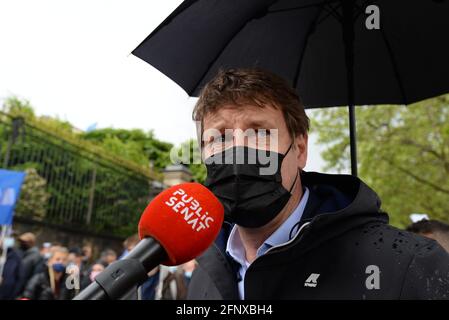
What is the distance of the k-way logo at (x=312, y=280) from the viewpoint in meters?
1.53

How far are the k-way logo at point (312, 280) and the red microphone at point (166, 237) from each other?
367mm

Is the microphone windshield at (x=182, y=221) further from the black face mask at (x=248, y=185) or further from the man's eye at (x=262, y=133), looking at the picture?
the man's eye at (x=262, y=133)

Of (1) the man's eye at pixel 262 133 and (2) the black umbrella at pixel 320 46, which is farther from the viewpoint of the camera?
(2) the black umbrella at pixel 320 46

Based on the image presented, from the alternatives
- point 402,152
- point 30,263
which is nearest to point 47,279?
point 30,263

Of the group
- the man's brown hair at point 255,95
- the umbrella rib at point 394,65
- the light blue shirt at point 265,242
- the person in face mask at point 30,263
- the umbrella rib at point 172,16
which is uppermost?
the umbrella rib at point 172,16

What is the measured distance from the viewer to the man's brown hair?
1854mm

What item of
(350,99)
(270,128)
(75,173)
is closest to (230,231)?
(270,128)

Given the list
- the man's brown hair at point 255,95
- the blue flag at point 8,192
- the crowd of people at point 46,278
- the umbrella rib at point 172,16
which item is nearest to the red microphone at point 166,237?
the man's brown hair at point 255,95

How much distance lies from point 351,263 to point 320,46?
175 centimetres

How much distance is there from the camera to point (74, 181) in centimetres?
1082

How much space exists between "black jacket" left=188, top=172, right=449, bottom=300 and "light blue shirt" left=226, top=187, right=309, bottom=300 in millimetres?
90

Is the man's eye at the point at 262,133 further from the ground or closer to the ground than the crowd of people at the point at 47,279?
further from the ground

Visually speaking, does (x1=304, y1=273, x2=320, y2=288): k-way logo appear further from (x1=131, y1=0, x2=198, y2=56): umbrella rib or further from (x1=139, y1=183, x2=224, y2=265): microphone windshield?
(x1=131, y1=0, x2=198, y2=56): umbrella rib

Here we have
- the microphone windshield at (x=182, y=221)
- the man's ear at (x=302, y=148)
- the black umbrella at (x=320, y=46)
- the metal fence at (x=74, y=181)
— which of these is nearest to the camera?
the microphone windshield at (x=182, y=221)
